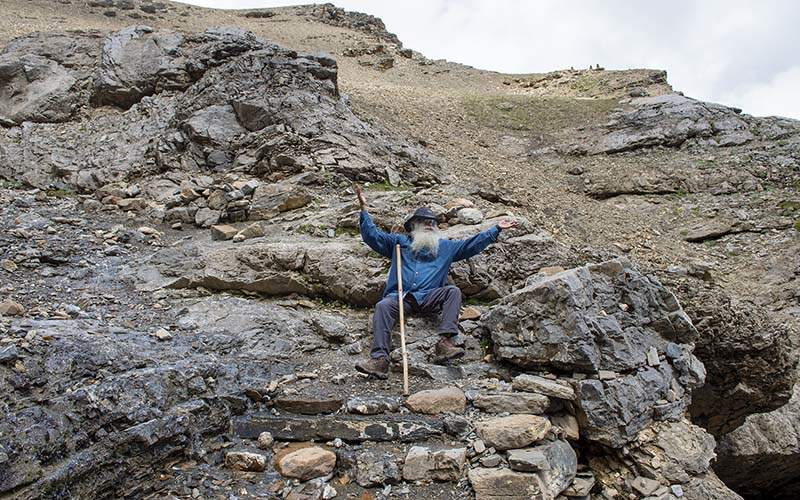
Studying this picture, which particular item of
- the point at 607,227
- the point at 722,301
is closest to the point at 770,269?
the point at 607,227

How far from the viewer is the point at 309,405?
17.1ft

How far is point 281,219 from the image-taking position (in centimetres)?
916

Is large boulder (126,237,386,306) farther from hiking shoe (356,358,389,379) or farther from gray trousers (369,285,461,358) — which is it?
hiking shoe (356,358,389,379)

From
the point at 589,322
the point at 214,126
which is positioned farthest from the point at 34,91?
the point at 589,322

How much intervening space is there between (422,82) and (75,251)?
20.5 meters

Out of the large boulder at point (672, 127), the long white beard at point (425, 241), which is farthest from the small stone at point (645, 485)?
the large boulder at point (672, 127)

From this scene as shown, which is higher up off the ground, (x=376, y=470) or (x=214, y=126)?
(x=214, y=126)

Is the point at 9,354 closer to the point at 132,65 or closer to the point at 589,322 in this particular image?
the point at 589,322

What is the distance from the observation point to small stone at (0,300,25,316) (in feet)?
18.5

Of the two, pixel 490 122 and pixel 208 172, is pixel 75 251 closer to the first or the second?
pixel 208 172

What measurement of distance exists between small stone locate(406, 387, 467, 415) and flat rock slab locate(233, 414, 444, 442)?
0.60 feet

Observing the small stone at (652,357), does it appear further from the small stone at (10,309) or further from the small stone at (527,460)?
the small stone at (10,309)

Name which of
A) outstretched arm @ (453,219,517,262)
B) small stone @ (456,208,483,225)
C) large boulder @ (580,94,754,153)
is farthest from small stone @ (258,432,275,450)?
large boulder @ (580,94,754,153)

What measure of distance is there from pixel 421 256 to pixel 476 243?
726 mm
